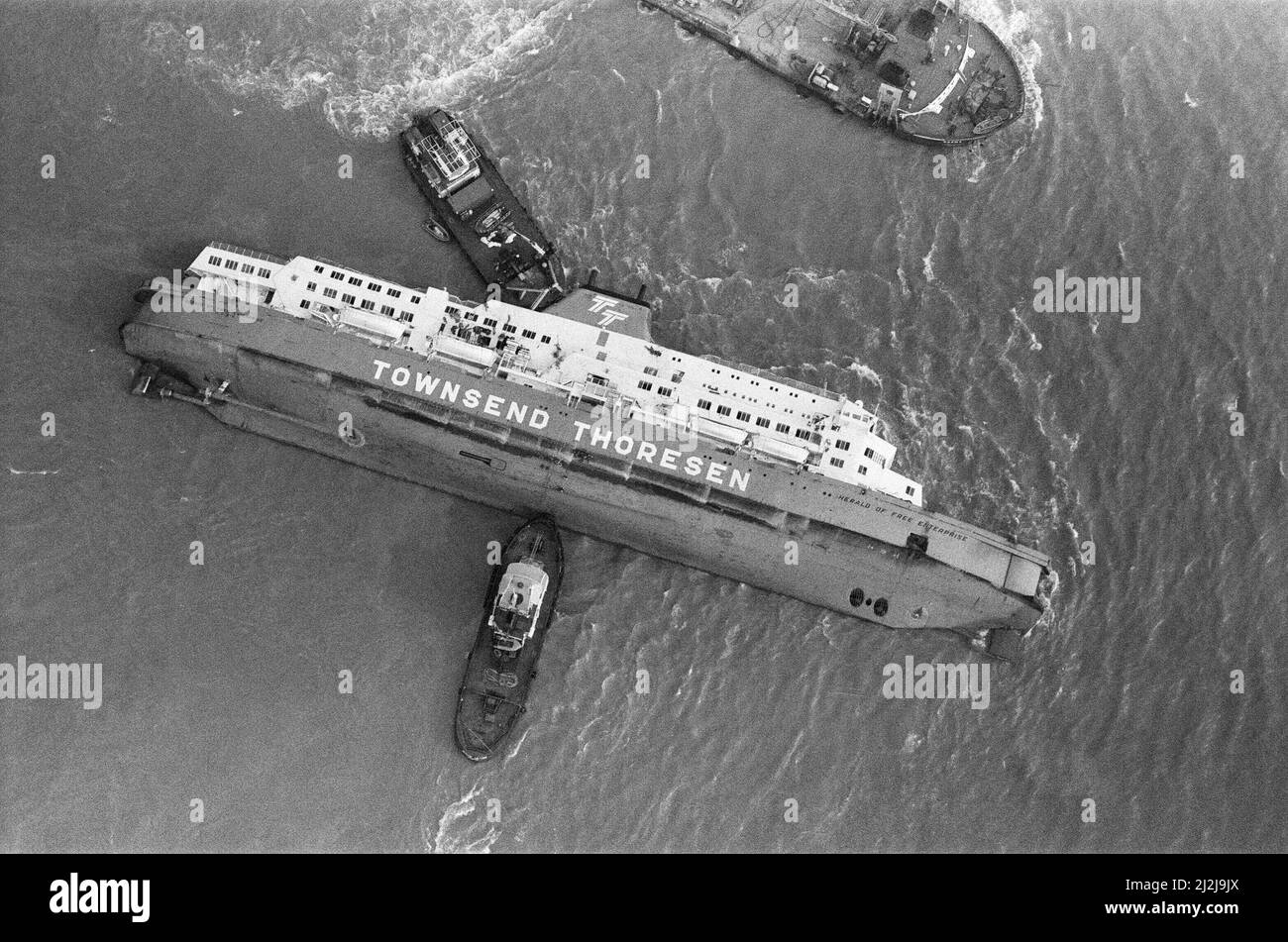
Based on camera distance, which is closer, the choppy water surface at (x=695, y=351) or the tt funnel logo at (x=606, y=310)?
the choppy water surface at (x=695, y=351)

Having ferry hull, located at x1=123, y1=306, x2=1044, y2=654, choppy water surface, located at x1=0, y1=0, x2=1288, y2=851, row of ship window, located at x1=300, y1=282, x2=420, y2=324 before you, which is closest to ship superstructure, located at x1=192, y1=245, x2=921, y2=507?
row of ship window, located at x1=300, y1=282, x2=420, y2=324

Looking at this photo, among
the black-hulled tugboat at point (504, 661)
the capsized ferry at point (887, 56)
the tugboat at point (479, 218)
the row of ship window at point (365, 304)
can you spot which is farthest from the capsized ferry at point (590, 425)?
the capsized ferry at point (887, 56)

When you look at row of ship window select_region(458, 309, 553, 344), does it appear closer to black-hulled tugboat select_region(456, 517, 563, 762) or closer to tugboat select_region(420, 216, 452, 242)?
tugboat select_region(420, 216, 452, 242)

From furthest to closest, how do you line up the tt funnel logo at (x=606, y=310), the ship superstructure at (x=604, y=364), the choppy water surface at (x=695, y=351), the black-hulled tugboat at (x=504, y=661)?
the tt funnel logo at (x=606, y=310)
the ship superstructure at (x=604, y=364)
the black-hulled tugboat at (x=504, y=661)
the choppy water surface at (x=695, y=351)

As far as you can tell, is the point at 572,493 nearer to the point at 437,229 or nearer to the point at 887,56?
the point at 437,229

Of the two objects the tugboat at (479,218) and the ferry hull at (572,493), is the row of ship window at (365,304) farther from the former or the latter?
the tugboat at (479,218)

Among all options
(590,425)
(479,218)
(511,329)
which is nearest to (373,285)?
(479,218)
